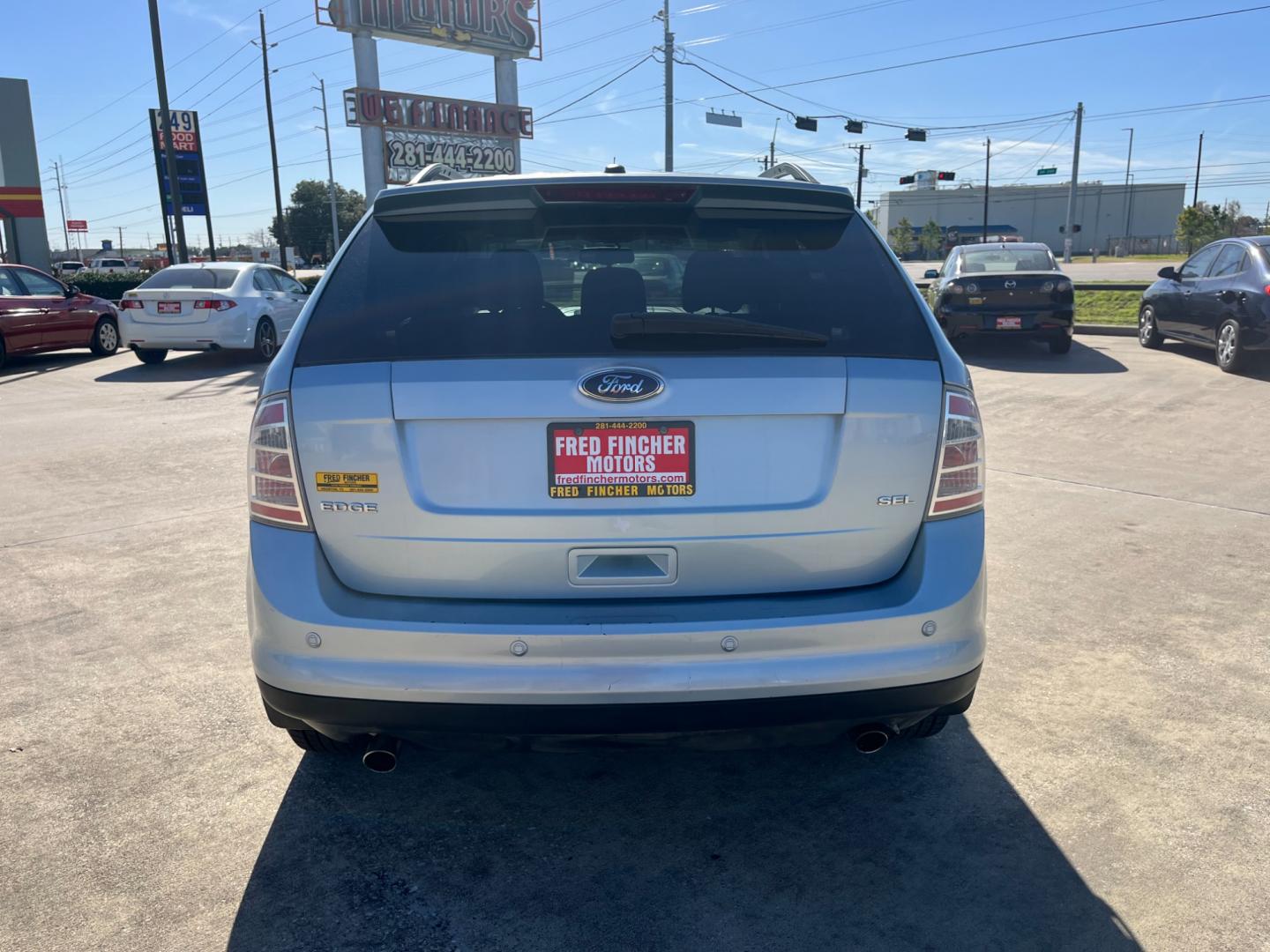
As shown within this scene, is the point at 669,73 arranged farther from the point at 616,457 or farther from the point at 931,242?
the point at 931,242

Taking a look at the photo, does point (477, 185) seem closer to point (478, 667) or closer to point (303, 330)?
point (303, 330)

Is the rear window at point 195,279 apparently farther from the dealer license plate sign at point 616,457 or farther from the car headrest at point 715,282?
the dealer license plate sign at point 616,457

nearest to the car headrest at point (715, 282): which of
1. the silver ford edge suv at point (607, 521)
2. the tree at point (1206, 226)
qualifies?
the silver ford edge suv at point (607, 521)

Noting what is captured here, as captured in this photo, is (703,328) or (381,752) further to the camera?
(381,752)

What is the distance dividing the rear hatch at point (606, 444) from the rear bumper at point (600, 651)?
69 millimetres

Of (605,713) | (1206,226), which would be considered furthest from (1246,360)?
(1206,226)

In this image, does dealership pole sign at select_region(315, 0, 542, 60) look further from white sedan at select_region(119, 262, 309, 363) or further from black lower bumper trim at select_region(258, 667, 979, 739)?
black lower bumper trim at select_region(258, 667, 979, 739)

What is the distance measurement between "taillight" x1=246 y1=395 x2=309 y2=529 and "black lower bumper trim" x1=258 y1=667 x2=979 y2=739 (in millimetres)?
465

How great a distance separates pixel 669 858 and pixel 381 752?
87 cm

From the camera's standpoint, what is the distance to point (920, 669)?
8.62ft

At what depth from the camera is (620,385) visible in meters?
2.54

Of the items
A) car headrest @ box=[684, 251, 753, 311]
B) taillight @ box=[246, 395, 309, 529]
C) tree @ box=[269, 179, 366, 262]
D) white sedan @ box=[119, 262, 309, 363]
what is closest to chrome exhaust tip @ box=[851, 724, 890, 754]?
car headrest @ box=[684, 251, 753, 311]

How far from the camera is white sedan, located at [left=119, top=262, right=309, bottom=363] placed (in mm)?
14953

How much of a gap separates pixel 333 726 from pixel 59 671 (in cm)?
220
